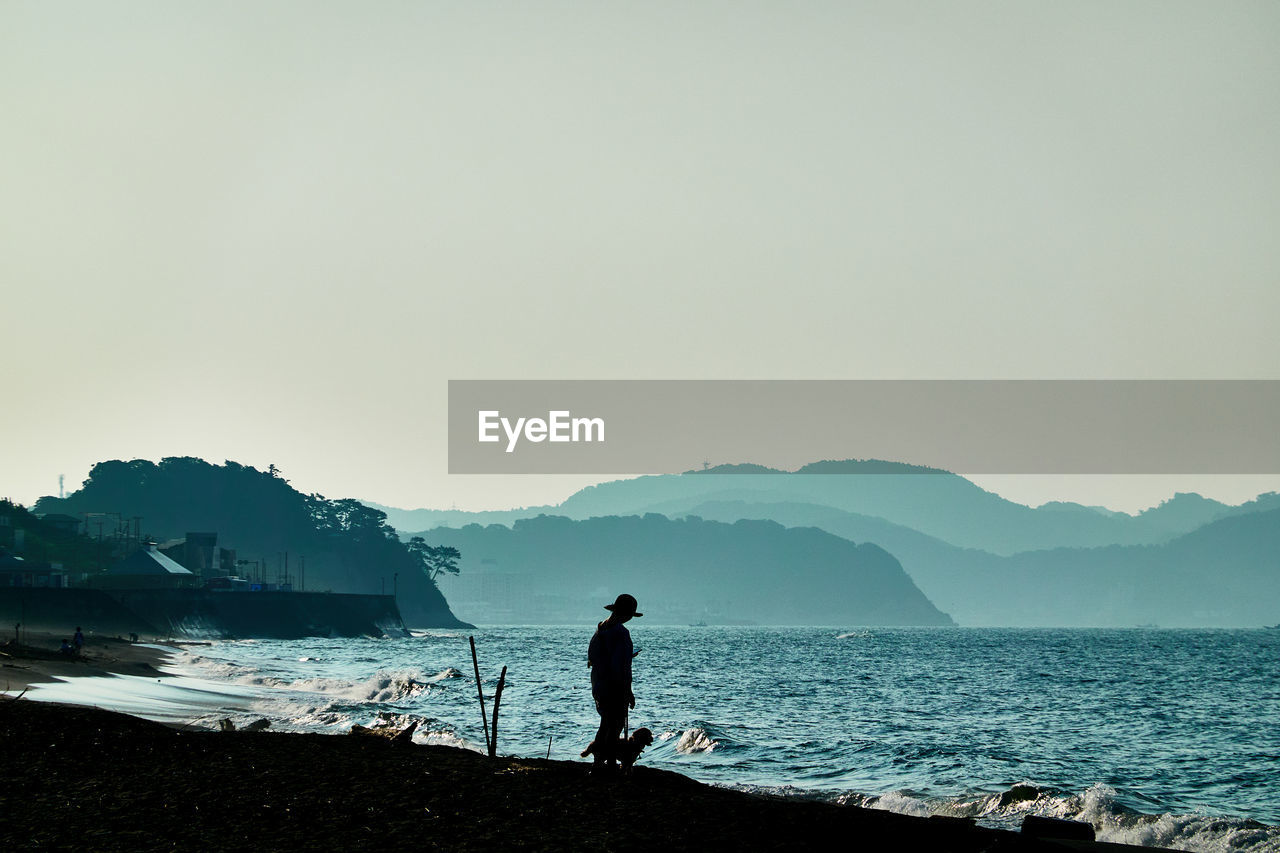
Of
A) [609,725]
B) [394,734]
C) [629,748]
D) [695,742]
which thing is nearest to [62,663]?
[695,742]

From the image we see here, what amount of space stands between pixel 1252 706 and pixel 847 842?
200 ft

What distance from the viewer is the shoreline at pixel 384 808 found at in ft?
42.6

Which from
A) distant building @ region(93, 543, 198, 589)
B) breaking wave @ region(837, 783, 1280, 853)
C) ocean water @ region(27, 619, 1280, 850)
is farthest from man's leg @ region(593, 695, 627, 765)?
distant building @ region(93, 543, 198, 589)

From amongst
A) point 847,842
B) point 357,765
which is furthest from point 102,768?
point 847,842

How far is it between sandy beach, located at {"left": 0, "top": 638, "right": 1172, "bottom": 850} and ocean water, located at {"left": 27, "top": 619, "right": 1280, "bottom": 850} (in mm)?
9690

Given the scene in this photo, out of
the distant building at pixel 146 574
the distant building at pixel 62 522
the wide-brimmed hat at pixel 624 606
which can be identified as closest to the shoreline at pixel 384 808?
the wide-brimmed hat at pixel 624 606

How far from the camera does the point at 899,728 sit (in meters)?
45.9

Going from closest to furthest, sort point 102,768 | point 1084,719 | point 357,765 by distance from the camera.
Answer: point 102,768, point 357,765, point 1084,719

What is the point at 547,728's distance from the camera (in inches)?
1590

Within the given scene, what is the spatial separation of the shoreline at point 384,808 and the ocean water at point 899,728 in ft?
31.9

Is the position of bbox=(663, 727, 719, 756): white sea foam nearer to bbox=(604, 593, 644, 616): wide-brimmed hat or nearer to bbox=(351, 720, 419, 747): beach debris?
bbox=(351, 720, 419, 747): beach debris

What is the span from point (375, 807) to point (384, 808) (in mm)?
122

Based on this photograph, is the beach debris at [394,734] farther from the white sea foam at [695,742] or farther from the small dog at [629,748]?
the white sea foam at [695,742]

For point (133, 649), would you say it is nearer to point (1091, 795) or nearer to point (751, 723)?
point (751, 723)
